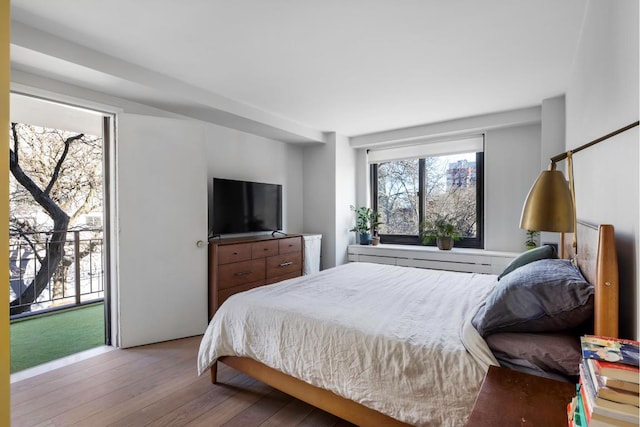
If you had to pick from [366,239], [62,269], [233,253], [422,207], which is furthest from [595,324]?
[62,269]

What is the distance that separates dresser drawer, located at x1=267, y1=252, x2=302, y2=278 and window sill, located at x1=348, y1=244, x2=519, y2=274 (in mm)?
1030

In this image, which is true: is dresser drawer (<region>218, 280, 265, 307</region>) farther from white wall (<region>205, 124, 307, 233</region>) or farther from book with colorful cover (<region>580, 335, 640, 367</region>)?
Result: book with colorful cover (<region>580, 335, 640, 367</region>)

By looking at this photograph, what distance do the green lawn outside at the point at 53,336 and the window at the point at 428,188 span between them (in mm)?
4088

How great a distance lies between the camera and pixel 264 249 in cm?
388

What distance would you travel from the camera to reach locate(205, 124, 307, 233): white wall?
154 inches

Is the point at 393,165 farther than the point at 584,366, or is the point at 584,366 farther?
the point at 393,165

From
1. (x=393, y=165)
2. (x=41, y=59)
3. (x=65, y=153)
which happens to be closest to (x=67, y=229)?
(x=65, y=153)

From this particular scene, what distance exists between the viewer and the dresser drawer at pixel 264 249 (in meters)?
3.76

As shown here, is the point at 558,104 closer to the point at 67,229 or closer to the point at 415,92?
the point at 415,92

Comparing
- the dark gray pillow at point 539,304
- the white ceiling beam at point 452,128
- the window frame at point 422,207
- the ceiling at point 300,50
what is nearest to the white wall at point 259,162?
the ceiling at point 300,50

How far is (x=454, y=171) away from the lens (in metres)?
4.61

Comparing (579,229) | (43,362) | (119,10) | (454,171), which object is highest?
(119,10)

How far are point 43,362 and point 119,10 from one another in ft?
9.25

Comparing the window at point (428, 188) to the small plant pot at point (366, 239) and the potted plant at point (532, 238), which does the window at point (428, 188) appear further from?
the potted plant at point (532, 238)
